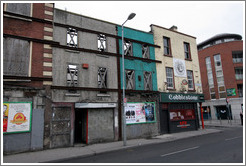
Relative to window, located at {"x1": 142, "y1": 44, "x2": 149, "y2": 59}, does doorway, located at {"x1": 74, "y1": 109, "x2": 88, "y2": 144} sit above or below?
below

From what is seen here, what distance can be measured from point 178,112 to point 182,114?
0.65 m

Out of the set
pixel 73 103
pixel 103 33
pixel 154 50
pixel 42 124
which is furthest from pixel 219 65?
pixel 42 124

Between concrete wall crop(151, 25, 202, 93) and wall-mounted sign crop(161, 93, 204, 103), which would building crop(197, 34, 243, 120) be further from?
concrete wall crop(151, 25, 202, 93)

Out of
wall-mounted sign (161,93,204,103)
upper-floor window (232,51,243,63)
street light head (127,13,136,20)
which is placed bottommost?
wall-mounted sign (161,93,204,103)

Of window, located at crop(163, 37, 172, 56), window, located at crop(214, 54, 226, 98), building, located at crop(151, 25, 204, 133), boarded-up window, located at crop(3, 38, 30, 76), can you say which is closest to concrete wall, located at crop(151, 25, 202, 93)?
building, located at crop(151, 25, 204, 133)

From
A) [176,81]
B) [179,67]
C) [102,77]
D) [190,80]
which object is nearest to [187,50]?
[179,67]

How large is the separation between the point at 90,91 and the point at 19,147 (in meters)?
5.72

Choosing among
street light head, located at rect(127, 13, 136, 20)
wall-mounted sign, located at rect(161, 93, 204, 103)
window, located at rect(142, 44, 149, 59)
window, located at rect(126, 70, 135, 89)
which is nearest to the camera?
street light head, located at rect(127, 13, 136, 20)

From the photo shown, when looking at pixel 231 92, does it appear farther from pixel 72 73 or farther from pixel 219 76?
pixel 72 73

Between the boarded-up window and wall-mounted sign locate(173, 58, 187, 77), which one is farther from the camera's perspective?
wall-mounted sign locate(173, 58, 187, 77)

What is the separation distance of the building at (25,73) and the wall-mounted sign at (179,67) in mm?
12733

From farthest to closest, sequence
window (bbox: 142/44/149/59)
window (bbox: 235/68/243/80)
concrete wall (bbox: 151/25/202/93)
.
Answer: window (bbox: 235/68/243/80)
concrete wall (bbox: 151/25/202/93)
window (bbox: 142/44/149/59)

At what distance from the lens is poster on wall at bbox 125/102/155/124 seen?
14075 mm

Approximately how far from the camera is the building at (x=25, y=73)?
9844mm
